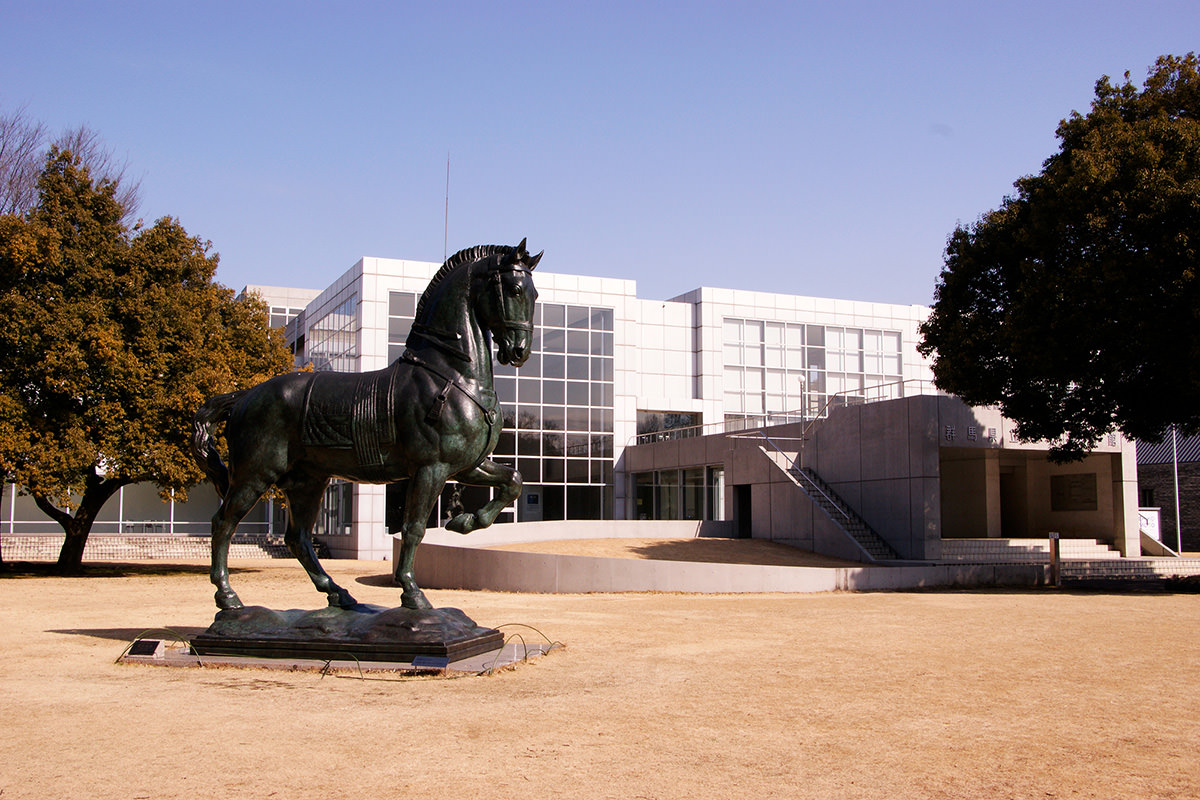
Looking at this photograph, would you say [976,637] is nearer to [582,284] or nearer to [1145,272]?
[1145,272]

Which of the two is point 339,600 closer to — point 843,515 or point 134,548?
point 843,515

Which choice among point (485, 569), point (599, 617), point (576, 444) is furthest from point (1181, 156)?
point (576, 444)

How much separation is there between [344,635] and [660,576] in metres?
11.7

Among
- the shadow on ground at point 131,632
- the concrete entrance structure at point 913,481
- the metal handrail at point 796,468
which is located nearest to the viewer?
the shadow on ground at point 131,632

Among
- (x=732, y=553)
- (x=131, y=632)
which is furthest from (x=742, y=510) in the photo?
(x=131, y=632)

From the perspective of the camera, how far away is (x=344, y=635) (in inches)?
336

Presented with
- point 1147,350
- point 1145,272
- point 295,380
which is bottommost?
point 295,380

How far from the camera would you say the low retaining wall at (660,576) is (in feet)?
63.9

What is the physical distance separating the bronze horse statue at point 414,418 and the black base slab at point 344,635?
10.6 inches

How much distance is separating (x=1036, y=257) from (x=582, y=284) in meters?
24.7

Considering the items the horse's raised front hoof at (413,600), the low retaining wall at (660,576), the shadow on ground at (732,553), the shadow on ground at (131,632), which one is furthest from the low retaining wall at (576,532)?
the horse's raised front hoof at (413,600)

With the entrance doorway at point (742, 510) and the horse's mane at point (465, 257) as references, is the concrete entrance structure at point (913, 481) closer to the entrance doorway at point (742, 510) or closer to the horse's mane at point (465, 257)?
the entrance doorway at point (742, 510)

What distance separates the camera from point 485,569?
2086 centimetres

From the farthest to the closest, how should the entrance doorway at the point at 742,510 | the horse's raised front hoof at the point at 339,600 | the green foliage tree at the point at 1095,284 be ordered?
1. the entrance doorway at the point at 742,510
2. the green foliage tree at the point at 1095,284
3. the horse's raised front hoof at the point at 339,600
